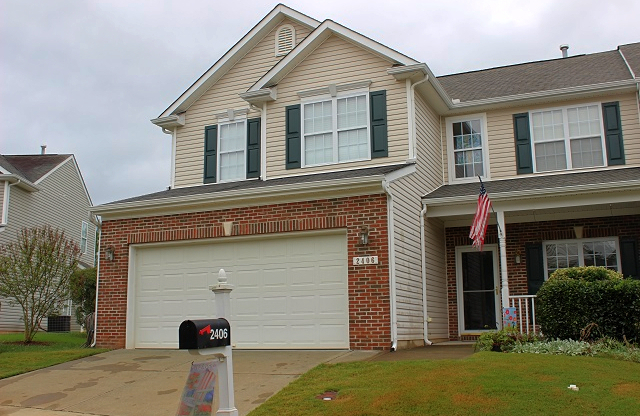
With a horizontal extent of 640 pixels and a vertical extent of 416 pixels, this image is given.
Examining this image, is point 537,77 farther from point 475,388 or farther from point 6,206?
point 6,206

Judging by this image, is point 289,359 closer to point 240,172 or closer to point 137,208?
point 137,208

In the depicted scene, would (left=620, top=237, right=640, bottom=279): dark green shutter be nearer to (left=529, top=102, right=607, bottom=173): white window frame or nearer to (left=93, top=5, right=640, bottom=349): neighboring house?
(left=93, top=5, right=640, bottom=349): neighboring house

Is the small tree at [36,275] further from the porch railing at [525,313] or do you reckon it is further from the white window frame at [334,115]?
the porch railing at [525,313]

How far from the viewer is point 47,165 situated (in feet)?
88.3

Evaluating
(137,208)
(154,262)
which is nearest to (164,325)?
(154,262)

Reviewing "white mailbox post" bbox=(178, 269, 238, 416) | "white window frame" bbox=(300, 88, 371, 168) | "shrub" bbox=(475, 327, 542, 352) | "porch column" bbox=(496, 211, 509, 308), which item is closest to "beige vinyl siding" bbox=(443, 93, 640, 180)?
"porch column" bbox=(496, 211, 509, 308)

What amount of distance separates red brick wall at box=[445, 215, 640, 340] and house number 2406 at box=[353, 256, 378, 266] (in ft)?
13.7

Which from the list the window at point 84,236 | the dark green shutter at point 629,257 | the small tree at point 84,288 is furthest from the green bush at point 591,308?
the window at point 84,236

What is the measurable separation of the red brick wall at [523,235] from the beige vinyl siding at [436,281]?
17cm

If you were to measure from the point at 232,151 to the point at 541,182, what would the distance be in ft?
23.7

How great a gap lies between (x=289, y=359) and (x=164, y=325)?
150 inches

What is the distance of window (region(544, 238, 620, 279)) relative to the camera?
13.9m

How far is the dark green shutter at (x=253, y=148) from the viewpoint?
15422mm

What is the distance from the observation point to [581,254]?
1411cm
